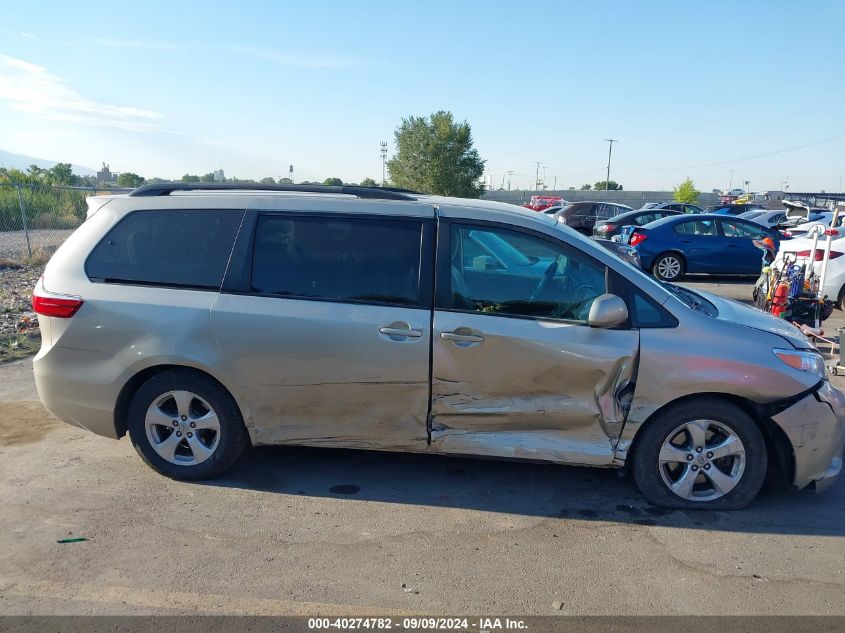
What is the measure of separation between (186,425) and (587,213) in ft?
75.2

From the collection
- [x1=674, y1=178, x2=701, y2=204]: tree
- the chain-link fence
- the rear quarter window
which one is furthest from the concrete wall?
the rear quarter window

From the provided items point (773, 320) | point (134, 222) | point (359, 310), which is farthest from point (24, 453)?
point (773, 320)

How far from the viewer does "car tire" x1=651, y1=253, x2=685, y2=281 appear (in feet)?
45.2

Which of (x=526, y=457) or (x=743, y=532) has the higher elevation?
(x=526, y=457)

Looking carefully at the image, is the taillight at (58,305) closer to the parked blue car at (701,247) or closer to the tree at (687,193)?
the parked blue car at (701,247)

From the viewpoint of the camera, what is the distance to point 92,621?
290 cm

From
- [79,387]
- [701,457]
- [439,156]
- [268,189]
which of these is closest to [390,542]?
[701,457]

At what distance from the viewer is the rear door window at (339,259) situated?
3.98m

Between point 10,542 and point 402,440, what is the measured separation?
88.4 inches

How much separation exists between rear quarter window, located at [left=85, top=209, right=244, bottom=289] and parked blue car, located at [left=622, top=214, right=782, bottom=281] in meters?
11.2

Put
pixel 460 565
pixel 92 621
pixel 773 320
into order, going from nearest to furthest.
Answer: pixel 92 621, pixel 460 565, pixel 773 320

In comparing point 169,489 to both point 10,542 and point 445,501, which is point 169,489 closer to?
point 10,542

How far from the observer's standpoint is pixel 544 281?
3.97 m

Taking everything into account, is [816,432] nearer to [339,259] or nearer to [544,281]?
[544,281]
